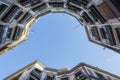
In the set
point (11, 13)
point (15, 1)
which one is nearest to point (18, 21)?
point (11, 13)

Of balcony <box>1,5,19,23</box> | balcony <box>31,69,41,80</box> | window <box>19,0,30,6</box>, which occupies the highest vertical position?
window <box>19,0,30,6</box>

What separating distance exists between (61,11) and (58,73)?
28.7 ft

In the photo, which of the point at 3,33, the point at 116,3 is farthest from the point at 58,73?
the point at 116,3

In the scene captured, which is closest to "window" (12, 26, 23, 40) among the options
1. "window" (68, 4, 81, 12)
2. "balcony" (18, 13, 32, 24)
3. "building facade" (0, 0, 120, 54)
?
"building facade" (0, 0, 120, 54)

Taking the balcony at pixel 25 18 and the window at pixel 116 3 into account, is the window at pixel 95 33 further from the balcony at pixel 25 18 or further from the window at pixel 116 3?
the window at pixel 116 3

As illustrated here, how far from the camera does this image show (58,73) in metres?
36.9

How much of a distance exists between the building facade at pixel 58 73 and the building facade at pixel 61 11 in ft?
15.7

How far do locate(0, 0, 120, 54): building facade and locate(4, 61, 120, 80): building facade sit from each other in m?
4.80

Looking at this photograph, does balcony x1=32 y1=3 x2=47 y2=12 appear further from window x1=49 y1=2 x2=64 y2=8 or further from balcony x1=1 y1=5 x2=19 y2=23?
balcony x1=1 y1=5 x2=19 y2=23

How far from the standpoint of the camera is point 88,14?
29.5m

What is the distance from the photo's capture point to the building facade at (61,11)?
24.3 metres

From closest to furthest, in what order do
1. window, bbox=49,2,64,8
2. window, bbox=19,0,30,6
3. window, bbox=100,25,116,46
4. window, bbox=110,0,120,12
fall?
window, bbox=110,0,120,12 → window, bbox=100,25,116,46 → window, bbox=19,0,30,6 → window, bbox=49,2,64,8

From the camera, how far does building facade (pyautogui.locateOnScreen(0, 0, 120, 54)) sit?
79.8 ft

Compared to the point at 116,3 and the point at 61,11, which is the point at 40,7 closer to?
the point at 61,11
